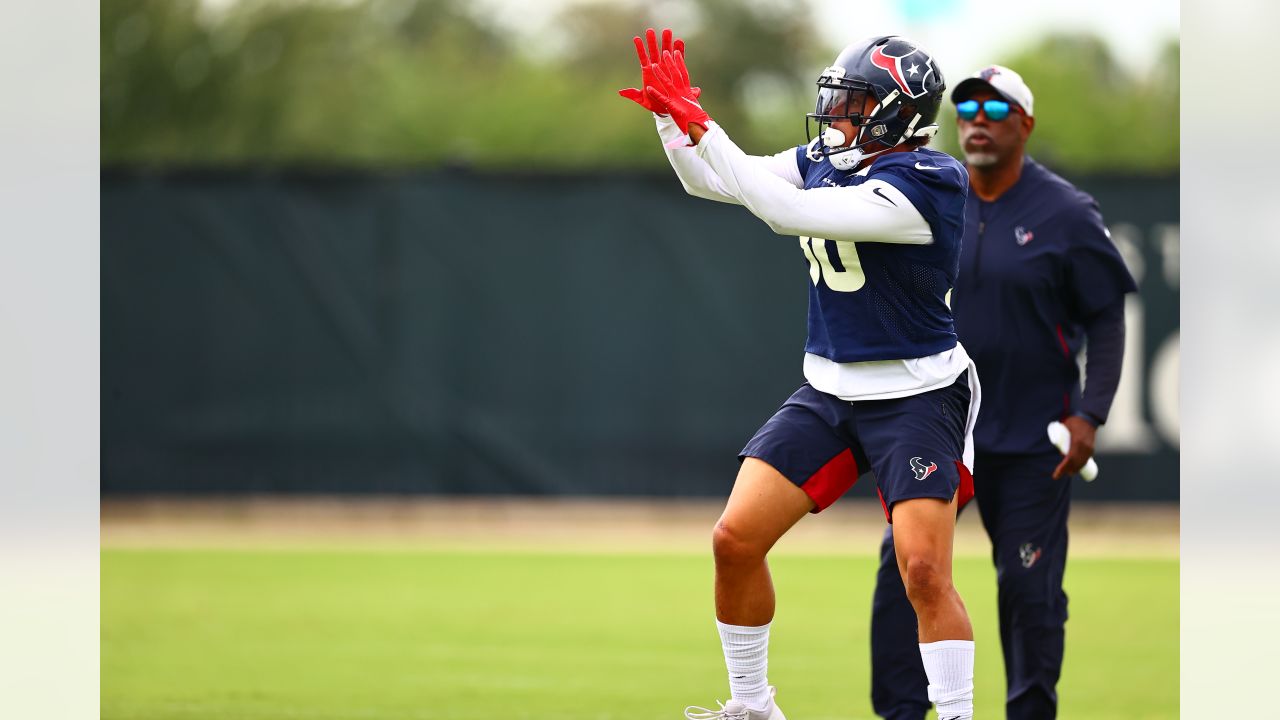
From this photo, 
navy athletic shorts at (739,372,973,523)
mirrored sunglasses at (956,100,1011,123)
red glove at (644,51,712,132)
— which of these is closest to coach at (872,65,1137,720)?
mirrored sunglasses at (956,100,1011,123)

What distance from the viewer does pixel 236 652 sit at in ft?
24.0

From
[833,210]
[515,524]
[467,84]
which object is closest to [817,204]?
[833,210]

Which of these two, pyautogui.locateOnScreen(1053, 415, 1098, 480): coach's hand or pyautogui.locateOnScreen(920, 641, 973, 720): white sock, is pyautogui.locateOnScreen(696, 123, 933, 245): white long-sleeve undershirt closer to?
pyautogui.locateOnScreen(920, 641, 973, 720): white sock

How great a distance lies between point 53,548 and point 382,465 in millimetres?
9226

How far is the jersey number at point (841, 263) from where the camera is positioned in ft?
14.9

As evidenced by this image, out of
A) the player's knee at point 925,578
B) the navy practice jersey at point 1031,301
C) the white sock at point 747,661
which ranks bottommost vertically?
the white sock at point 747,661

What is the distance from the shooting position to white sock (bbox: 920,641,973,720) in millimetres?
4320

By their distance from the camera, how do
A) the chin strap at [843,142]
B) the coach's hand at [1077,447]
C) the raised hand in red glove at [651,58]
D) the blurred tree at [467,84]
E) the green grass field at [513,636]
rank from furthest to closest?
the blurred tree at [467,84] → the green grass field at [513,636] → the coach's hand at [1077,447] → the chin strap at [843,142] → the raised hand in red glove at [651,58]

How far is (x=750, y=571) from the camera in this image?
460cm

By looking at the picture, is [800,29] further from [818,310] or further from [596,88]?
[818,310]

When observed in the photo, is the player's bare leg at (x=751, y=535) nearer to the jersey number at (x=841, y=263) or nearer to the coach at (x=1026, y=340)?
the jersey number at (x=841, y=263)

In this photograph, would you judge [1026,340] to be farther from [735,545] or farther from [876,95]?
[735,545]

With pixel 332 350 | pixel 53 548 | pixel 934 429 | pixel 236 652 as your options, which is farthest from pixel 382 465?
pixel 53 548

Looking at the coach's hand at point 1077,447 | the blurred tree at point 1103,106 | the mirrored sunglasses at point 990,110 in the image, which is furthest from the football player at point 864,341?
the blurred tree at point 1103,106
